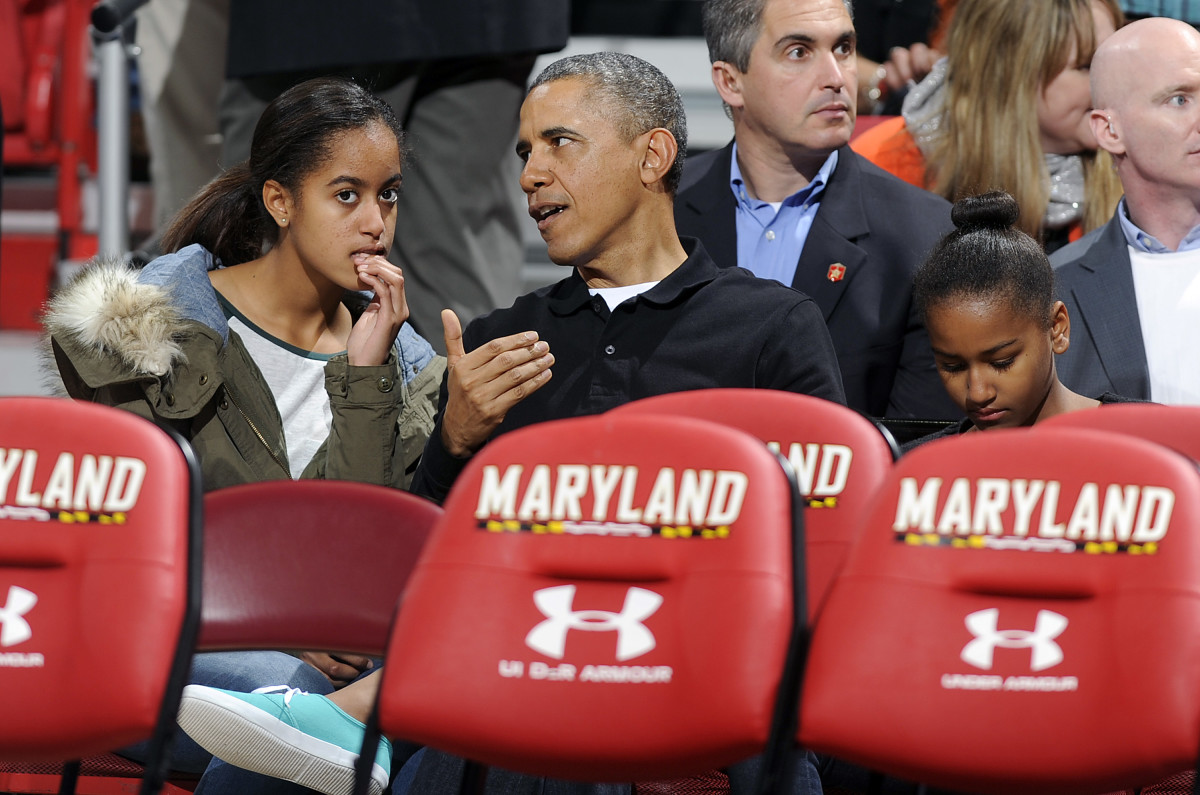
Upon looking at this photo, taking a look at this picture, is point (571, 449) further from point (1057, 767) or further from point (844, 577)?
point (1057, 767)

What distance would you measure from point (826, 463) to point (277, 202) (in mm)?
1363

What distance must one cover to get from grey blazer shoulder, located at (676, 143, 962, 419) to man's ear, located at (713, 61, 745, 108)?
25cm

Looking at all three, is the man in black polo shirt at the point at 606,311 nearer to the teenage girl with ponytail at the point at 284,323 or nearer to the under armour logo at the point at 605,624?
the teenage girl with ponytail at the point at 284,323

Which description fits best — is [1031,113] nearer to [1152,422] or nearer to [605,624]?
[1152,422]

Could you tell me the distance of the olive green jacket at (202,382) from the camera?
2602mm

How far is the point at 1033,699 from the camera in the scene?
160 cm

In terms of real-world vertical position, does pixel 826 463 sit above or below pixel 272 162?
below

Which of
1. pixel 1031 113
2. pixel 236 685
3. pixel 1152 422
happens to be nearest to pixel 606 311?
pixel 236 685

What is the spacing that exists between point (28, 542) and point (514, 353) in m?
0.81

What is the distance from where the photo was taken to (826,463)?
198 cm

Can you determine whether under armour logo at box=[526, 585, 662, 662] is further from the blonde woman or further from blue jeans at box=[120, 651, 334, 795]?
the blonde woman

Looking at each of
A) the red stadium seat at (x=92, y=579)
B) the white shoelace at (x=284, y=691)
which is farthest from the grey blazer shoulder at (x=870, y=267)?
the red stadium seat at (x=92, y=579)

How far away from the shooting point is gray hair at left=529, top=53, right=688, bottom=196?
2.76 meters

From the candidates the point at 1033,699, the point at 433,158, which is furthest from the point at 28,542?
the point at 433,158
